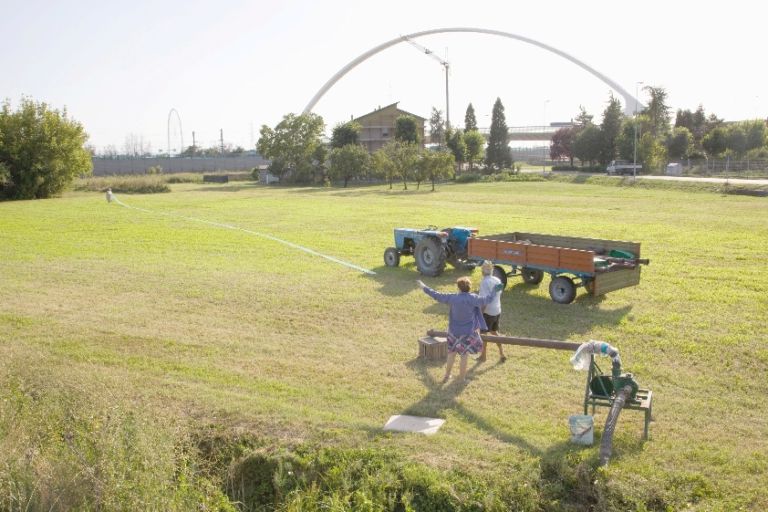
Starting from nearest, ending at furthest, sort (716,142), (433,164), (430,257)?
(430,257), (433,164), (716,142)

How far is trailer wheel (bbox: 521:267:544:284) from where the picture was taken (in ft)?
50.9

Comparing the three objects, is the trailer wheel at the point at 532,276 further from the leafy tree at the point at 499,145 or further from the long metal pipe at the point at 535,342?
the leafy tree at the point at 499,145

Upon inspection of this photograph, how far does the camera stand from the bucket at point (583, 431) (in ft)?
24.3

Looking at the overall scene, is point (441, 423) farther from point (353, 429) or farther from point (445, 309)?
point (445, 309)

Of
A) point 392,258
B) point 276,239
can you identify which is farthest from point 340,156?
point 392,258

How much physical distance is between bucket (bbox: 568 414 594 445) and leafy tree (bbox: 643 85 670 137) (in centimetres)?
7396

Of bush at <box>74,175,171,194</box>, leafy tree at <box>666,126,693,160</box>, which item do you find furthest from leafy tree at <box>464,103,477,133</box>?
bush at <box>74,175,171,194</box>

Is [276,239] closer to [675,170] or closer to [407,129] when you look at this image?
[675,170]

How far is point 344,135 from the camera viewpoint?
83000mm

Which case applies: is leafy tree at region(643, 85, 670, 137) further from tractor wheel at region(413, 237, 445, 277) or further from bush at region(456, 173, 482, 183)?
tractor wheel at region(413, 237, 445, 277)

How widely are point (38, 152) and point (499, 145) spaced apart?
51.7 m

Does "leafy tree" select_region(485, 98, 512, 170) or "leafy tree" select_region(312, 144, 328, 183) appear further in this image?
"leafy tree" select_region(485, 98, 512, 170)

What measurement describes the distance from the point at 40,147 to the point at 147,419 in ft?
171

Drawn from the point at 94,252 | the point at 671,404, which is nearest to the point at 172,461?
the point at 671,404
